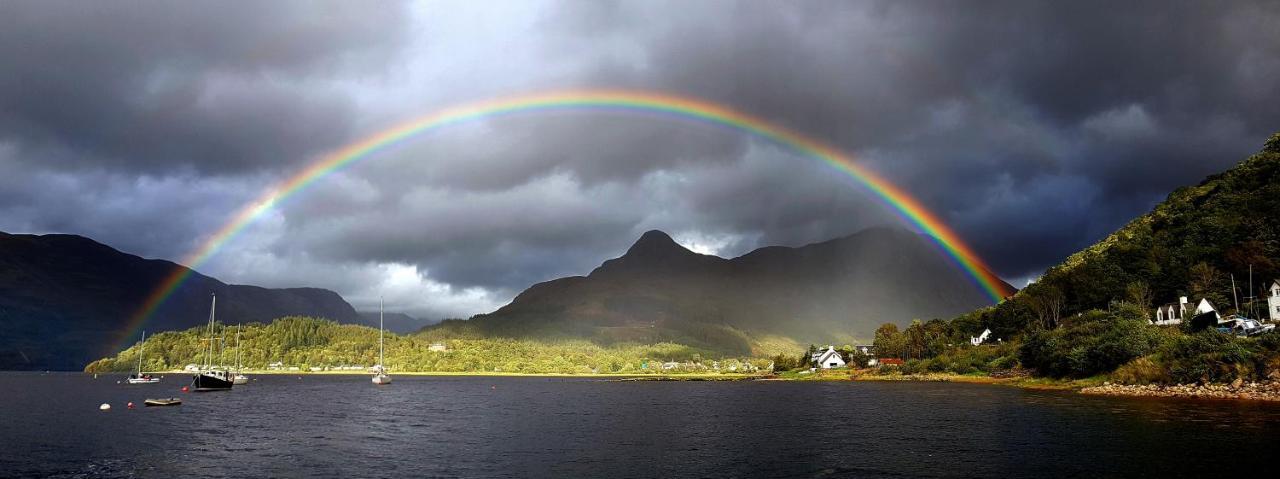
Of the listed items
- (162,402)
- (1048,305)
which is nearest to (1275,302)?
(1048,305)

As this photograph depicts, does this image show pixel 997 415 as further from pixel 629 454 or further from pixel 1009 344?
pixel 1009 344

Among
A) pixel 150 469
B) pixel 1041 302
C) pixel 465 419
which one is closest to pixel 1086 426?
pixel 465 419

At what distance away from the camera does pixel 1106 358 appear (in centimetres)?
10869

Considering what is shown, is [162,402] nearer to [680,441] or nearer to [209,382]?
[209,382]

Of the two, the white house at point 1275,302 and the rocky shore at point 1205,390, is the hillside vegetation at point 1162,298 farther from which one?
the white house at point 1275,302

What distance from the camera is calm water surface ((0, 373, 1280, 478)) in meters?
44.4

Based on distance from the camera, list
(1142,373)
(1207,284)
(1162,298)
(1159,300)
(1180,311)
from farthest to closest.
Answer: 1. (1159,300)
2. (1162,298)
3. (1180,311)
4. (1207,284)
5. (1142,373)

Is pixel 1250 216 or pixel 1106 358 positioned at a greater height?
pixel 1250 216

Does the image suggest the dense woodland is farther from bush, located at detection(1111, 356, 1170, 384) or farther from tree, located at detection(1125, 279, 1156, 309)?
tree, located at detection(1125, 279, 1156, 309)

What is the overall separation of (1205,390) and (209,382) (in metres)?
189

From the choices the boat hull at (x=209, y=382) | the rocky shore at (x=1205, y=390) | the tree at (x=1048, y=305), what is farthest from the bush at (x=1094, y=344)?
the boat hull at (x=209, y=382)

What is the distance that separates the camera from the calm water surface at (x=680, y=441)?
146ft

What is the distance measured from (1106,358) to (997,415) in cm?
4903

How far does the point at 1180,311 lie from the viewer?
125438 millimetres
